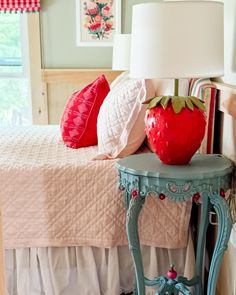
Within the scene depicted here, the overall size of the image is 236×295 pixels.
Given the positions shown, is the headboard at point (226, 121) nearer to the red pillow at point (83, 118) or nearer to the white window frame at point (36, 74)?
the red pillow at point (83, 118)

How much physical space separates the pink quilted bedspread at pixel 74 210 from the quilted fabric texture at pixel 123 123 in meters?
0.14

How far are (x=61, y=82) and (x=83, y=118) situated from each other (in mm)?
1601

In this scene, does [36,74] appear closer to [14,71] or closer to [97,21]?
[14,71]

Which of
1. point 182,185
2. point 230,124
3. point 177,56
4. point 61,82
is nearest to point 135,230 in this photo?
point 182,185

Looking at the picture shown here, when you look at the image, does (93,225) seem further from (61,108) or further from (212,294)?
(61,108)

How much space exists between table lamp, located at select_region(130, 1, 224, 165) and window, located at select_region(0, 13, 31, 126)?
8.24ft

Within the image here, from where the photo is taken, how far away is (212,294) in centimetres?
154

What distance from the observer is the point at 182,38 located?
1.45 meters

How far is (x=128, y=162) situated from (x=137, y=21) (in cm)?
52

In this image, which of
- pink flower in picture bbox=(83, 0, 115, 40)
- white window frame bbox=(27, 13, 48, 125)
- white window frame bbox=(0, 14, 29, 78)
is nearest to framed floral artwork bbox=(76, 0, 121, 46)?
pink flower in picture bbox=(83, 0, 115, 40)

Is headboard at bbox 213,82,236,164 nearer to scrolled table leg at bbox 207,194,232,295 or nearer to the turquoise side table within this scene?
the turquoise side table

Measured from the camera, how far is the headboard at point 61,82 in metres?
3.77

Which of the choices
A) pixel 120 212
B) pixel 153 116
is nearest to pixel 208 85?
pixel 153 116

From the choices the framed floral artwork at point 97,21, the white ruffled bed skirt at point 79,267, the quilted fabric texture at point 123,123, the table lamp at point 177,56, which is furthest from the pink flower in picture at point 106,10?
the white ruffled bed skirt at point 79,267
